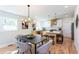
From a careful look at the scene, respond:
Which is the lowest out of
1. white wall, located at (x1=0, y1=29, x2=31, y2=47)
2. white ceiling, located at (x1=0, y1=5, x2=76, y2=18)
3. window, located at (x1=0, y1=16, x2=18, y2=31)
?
white wall, located at (x1=0, y1=29, x2=31, y2=47)

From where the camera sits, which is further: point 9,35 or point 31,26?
point 31,26

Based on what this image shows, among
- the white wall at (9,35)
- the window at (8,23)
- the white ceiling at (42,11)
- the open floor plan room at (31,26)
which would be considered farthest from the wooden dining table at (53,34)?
the window at (8,23)

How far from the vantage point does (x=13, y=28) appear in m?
1.93

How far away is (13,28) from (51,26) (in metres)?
0.82

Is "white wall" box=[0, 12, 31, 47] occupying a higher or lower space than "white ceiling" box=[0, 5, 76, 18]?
lower

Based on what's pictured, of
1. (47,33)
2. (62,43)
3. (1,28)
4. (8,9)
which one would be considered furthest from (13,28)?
(62,43)

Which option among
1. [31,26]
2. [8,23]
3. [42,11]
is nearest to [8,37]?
[8,23]

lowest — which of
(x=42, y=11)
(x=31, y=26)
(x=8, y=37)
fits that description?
(x=8, y=37)

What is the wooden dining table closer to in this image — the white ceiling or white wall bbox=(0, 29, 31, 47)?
the white ceiling

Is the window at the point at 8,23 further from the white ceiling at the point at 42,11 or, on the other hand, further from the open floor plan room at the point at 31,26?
the white ceiling at the point at 42,11

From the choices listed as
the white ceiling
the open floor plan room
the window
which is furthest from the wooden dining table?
the window

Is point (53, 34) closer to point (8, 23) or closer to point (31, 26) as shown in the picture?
point (31, 26)

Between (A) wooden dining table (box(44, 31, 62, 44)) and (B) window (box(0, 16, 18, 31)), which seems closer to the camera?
Result: (B) window (box(0, 16, 18, 31))
